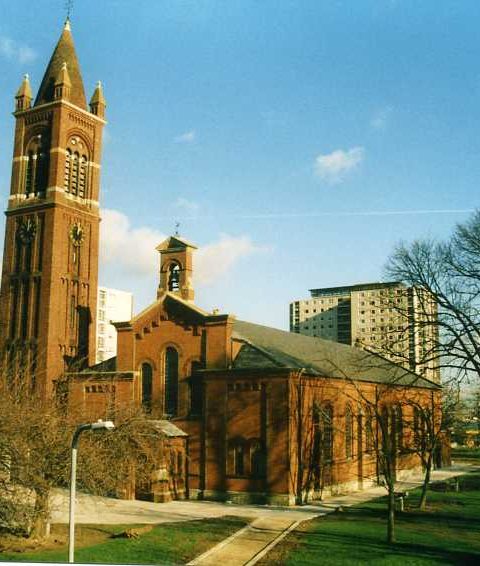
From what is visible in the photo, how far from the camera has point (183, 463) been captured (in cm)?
3622

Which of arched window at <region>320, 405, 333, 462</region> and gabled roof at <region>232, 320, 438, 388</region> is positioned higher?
gabled roof at <region>232, 320, 438, 388</region>

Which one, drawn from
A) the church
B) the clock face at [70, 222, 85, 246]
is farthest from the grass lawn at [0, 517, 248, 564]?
the clock face at [70, 222, 85, 246]

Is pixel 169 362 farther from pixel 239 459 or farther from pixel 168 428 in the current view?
pixel 239 459

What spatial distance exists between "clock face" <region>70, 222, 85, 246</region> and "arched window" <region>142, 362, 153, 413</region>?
38.9ft

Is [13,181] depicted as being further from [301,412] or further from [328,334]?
[328,334]

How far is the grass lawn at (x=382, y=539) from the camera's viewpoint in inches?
857

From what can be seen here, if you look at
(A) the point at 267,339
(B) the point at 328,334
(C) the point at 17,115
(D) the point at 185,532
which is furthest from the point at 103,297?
(D) the point at 185,532

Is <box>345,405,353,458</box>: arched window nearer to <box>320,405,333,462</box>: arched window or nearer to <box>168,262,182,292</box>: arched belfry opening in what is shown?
<box>320,405,333,462</box>: arched window

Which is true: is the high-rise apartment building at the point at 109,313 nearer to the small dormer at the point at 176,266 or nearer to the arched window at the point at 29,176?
the arched window at the point at 29,176

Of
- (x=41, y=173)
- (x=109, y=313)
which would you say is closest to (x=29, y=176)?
(x=41, y=173)

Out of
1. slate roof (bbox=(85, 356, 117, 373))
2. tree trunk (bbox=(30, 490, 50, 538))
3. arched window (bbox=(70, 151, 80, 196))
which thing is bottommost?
tree trunk (bbox=(30, 490, 50, 538))

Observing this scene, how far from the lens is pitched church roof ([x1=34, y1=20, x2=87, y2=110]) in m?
48.1

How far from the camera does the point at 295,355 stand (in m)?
40.6

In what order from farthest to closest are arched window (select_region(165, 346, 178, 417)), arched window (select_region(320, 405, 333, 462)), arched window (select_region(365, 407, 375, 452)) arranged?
arched window (select_region(165, 346, 178, 417)) < arched window (select_region(320, 405, 333, 462)) < arched window (select_region(365, 407, 375, 452))
